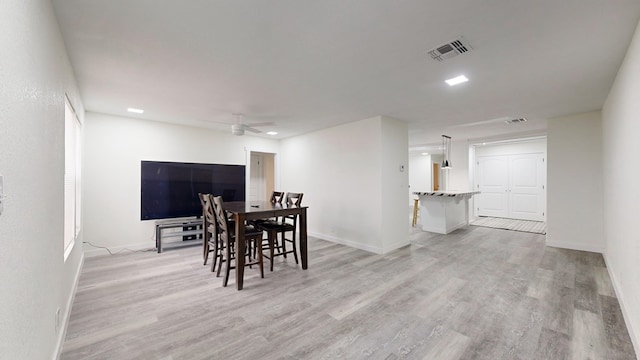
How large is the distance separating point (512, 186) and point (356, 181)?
6047mm

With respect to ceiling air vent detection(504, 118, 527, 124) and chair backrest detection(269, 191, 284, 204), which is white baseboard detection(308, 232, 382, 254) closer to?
chair backrest detection(269, 191, 284, 204)

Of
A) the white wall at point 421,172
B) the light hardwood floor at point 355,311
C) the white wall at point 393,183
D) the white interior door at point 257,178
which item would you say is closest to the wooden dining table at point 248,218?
the light hardwood floor at point 355,311

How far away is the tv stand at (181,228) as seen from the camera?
446 cm

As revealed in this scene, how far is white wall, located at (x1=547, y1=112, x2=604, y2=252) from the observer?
167 inches

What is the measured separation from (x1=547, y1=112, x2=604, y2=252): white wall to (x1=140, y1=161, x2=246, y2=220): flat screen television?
632 cm

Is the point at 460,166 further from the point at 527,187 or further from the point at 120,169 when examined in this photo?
the point at 120,169

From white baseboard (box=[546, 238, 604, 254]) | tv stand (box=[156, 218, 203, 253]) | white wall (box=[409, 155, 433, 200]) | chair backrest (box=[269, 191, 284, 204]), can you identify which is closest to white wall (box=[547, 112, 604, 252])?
white baseboard (box=[546, 238, 604, 254])

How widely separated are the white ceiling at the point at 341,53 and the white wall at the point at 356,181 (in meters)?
0.83

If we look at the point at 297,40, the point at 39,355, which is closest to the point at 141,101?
the point at 297,40

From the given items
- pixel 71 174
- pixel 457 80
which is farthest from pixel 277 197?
pixel 457 80

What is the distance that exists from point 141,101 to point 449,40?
3.94 m

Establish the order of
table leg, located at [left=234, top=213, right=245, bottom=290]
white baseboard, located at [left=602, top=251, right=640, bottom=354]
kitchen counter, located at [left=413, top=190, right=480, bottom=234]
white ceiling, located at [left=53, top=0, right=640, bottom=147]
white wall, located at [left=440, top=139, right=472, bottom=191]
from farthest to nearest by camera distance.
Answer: white wall, located at [left=440, top=139, right=472, bottom=191] → kitchen counter, located at [left=413, top=190, right=480, bottom=234] → table leg, located at [left=234, top=213, right=245, bottom=290] → white baseboard, located at [left=602, top=251, right=640, bottom=354] → white ceiling, located at [left=53, top=0, right=640, bottom=147]

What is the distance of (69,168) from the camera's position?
2.85 metres

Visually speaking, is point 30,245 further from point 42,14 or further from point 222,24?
point 222,24
